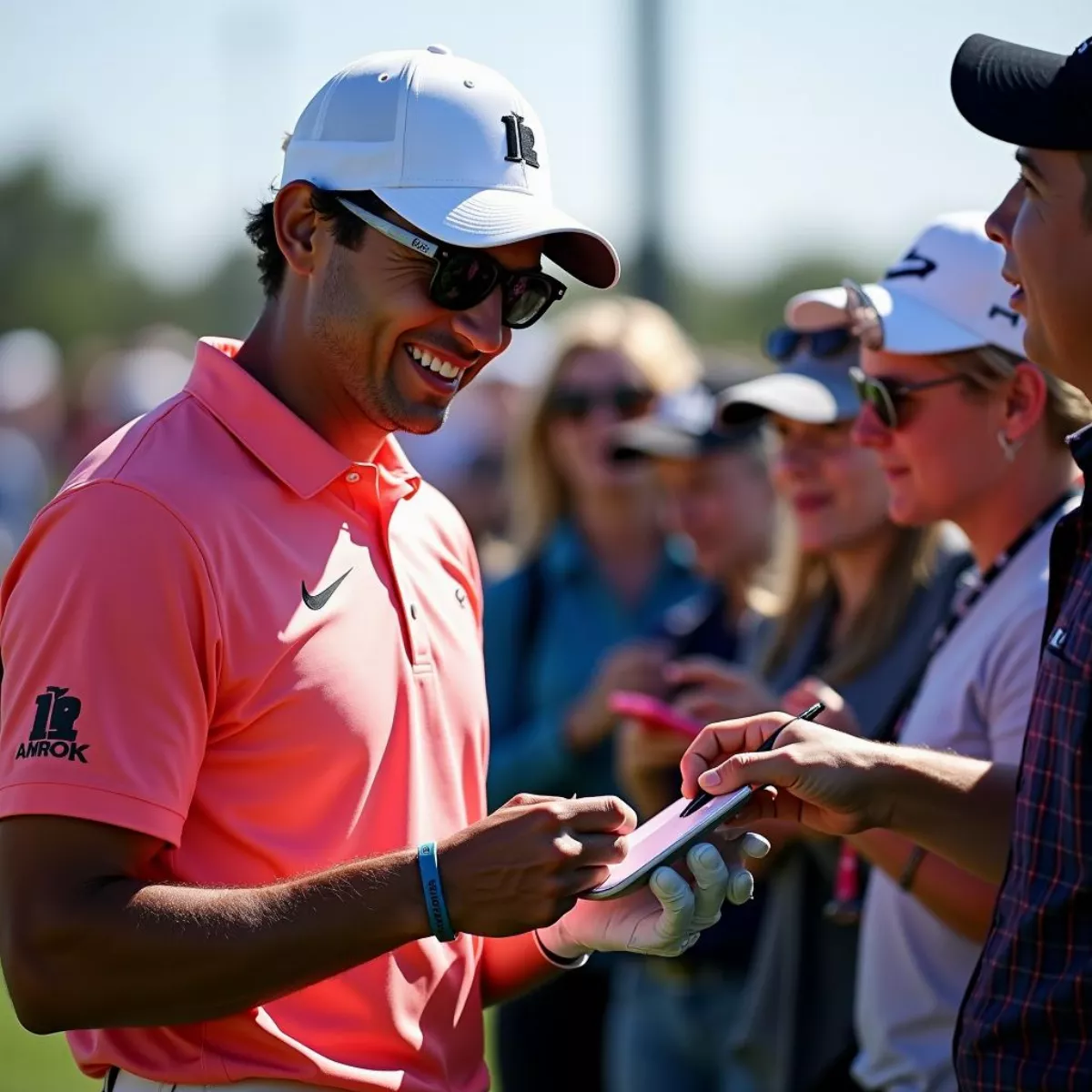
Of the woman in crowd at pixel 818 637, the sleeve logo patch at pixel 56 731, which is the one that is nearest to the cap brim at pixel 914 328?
the woman in crowd at pixel 818 637

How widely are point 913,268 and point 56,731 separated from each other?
2385mm

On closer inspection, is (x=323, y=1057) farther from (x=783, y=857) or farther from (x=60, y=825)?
(x=783, y=857)

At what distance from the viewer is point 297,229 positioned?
2.95 meters

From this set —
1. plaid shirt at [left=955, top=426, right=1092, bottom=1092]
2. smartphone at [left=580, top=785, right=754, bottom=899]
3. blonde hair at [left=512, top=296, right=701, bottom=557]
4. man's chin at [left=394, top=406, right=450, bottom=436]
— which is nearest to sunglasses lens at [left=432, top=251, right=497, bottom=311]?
→ man's chin at [left=394, top=406, right=450, bottom=436]

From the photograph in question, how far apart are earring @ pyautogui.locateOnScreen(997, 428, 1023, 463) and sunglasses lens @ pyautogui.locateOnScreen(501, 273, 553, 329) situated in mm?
1184

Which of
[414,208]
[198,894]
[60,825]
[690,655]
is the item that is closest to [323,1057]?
[198,894]

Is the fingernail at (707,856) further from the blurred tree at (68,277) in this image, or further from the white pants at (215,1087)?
the blurred tree at (68,277)

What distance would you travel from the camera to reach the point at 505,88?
2.97 m

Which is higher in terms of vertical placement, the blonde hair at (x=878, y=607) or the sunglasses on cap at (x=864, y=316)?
the sunglasses on cap at (x=864, y=316)

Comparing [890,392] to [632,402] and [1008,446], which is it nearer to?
[1008,446]

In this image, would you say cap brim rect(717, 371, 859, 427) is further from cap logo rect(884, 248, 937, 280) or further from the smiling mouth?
the smiling mouth

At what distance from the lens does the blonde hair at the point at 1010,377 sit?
144 inches

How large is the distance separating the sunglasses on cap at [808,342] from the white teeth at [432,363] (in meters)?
1.97

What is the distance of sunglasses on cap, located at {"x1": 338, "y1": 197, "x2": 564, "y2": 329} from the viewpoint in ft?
9.28
